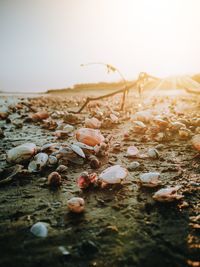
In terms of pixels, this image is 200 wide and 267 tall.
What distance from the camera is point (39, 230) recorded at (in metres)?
1.33

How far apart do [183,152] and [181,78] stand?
1375 millimetres

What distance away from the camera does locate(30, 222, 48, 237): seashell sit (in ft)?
4.30

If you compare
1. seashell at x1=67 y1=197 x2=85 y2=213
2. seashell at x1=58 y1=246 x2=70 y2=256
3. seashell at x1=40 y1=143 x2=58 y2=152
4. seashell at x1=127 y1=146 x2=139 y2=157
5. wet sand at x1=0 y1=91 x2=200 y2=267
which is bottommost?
seashell at x1=58 y1=246 x2=70 y2=256

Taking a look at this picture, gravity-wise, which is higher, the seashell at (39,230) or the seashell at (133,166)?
the seashell at (133,166)

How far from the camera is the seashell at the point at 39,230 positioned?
131cm

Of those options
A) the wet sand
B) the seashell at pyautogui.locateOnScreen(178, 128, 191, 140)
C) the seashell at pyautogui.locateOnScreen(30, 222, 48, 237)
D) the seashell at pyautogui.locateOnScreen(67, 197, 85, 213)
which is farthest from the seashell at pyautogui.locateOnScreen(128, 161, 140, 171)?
the seashell at pyautogui.locateOnScreen(178, 128, 191, 140)

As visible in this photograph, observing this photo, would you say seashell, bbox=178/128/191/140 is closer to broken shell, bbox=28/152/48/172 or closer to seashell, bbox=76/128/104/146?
seashell, bbox=76/128/104/146

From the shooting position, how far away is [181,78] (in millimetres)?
3582

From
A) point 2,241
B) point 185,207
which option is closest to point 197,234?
point 185,207

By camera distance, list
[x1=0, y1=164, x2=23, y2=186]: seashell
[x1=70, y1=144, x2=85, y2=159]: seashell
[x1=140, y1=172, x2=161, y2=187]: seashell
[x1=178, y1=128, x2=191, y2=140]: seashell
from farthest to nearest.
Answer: [x1=178, y1=128, x2=191, y2=140]: seashell < [x1=70, y1=144, x2=85, y2=159]: seashell < [x1=0, y1=164, x2=23, y2=186]: seashell < [x1=140, y1=172, x2=161, y2=187]: seashell

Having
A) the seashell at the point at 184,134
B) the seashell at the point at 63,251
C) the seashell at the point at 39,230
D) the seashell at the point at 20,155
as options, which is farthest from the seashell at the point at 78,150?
the seashell at the point at 184,134

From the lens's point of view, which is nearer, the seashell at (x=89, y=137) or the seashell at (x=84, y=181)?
the seashell at (x=84, y=181)

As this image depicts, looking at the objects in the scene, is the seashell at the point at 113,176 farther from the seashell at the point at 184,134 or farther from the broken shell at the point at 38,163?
the seashell at the point at 184,134

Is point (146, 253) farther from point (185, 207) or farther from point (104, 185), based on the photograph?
point (104, 185)
